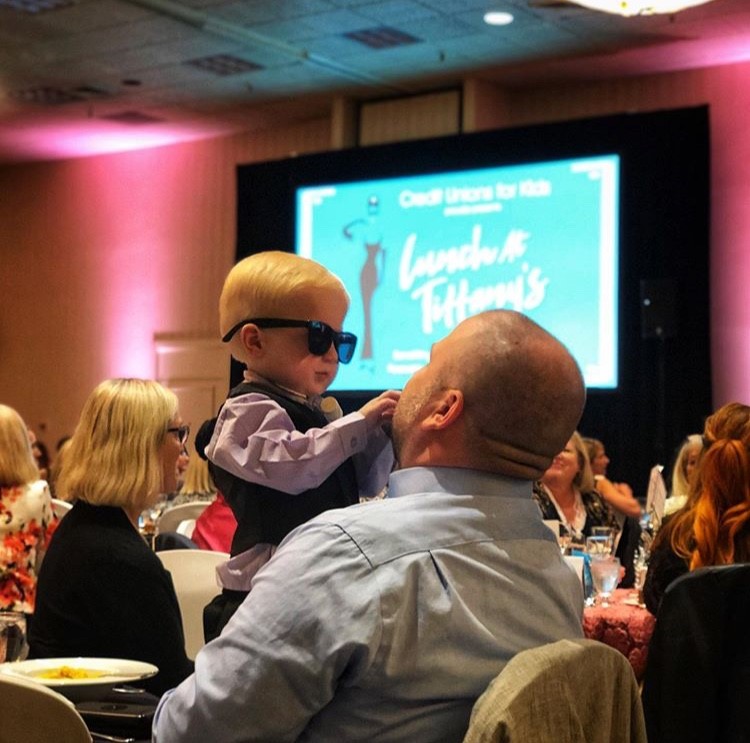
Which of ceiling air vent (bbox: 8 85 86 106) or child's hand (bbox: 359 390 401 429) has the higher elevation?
ceiling air vent (bbox: 8 85 86 106)

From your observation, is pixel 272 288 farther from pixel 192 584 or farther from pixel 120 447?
pixel 192 584

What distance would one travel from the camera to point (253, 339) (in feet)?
6.94

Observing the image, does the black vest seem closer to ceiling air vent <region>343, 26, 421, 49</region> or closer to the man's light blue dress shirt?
the man's light blue dress shirt

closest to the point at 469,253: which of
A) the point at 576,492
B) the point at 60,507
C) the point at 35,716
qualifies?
the point at 576,492

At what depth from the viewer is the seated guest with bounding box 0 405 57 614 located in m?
4.20

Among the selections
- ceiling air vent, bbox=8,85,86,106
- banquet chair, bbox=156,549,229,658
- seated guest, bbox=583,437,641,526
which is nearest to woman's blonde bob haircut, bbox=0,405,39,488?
banquet chair, bbox=156,549,229,658

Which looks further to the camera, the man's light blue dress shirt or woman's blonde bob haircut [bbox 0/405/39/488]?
woman's blonde bob haircut [bbox 0/405/39/488]

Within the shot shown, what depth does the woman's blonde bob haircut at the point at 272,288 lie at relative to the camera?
6.88ft

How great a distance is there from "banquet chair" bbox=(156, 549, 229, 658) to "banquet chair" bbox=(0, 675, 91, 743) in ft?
5.56

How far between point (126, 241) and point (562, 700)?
11.1m

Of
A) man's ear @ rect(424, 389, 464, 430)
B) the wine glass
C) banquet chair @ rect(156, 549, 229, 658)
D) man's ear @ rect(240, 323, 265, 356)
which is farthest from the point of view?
banquet chair @ rect(156, 549, 229, 658)

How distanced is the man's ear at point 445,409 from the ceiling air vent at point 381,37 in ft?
24.1

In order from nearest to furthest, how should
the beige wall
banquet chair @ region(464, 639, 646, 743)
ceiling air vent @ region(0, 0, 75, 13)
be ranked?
banquet chair @ region(464, 639, 646, 743) < ceiling air vent @ region(0, 0, 75, 13) < the beige wall

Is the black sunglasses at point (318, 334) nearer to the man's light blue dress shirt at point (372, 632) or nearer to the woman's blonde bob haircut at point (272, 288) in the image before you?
the woman's blonde bob haircut at point (272, 288)
